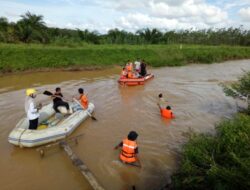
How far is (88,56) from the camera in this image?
71.1 feet

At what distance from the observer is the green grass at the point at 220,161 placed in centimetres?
390

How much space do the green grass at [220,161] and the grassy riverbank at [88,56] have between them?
15.8 m

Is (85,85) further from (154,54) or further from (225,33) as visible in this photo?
(225,33)

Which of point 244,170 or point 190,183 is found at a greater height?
point 244,170

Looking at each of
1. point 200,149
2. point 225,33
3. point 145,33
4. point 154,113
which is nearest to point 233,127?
point 200,149

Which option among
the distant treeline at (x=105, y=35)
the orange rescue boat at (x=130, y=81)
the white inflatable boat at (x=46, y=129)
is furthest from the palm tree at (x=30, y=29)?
the white inflatable boat at (x=46, y=129)

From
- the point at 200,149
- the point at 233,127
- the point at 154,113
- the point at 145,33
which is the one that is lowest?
the point at 154,113

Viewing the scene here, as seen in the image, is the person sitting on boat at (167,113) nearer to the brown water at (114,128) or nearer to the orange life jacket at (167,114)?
the orange life jacket at (167,114)

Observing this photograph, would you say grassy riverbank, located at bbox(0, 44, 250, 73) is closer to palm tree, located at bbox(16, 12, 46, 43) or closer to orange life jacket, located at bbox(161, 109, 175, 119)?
palm tree, located at bbox(16, 12, 46, 43)

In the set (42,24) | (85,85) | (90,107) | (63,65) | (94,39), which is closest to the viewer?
(90,107)

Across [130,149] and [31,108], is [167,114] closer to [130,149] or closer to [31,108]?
[130,149]

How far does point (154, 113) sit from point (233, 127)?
539 centimetres

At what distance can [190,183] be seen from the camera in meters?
4.53

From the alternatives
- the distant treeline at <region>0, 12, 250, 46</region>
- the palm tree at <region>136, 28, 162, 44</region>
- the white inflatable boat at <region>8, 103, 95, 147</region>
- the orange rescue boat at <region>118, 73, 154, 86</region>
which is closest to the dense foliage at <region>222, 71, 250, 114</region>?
the white inflatable boat at <region>8, 103, 95, 147</region>
